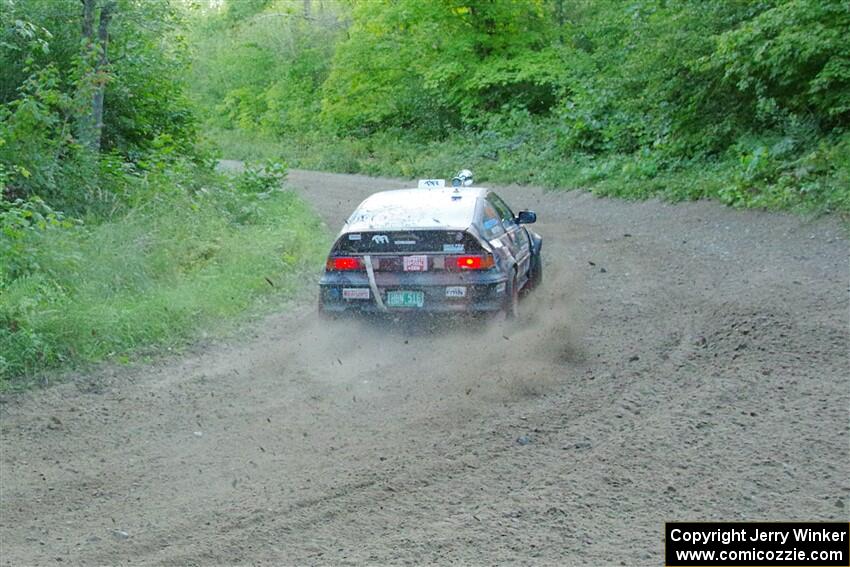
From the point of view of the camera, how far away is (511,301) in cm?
931

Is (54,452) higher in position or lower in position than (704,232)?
lower

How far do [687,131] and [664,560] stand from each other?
1702 cm

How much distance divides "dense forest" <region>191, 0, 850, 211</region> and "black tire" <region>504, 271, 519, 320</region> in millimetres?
7424

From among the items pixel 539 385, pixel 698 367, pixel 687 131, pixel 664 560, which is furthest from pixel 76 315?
pixel 687 131

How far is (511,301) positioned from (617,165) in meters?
13.6

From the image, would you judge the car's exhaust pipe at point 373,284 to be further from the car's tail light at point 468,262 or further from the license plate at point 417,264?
the car's tail light at point 468,262

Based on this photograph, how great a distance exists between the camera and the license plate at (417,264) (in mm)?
9109

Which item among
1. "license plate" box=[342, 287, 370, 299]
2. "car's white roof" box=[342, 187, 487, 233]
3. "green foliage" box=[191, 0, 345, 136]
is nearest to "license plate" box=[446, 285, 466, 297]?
"car's white roof" box=[342, 187, 487, 233]

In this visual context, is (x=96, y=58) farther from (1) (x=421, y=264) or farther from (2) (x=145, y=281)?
(1) (x=421, y=264)

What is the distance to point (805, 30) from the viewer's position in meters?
16.2

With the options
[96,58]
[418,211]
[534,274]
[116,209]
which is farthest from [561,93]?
[418,211]

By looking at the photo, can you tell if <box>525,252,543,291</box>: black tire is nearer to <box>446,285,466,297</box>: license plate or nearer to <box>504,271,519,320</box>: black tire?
<box>504,271,519,320</box>: black tire

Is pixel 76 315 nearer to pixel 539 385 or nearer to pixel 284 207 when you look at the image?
pixel 539 385

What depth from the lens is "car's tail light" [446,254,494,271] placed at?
9.05 m
